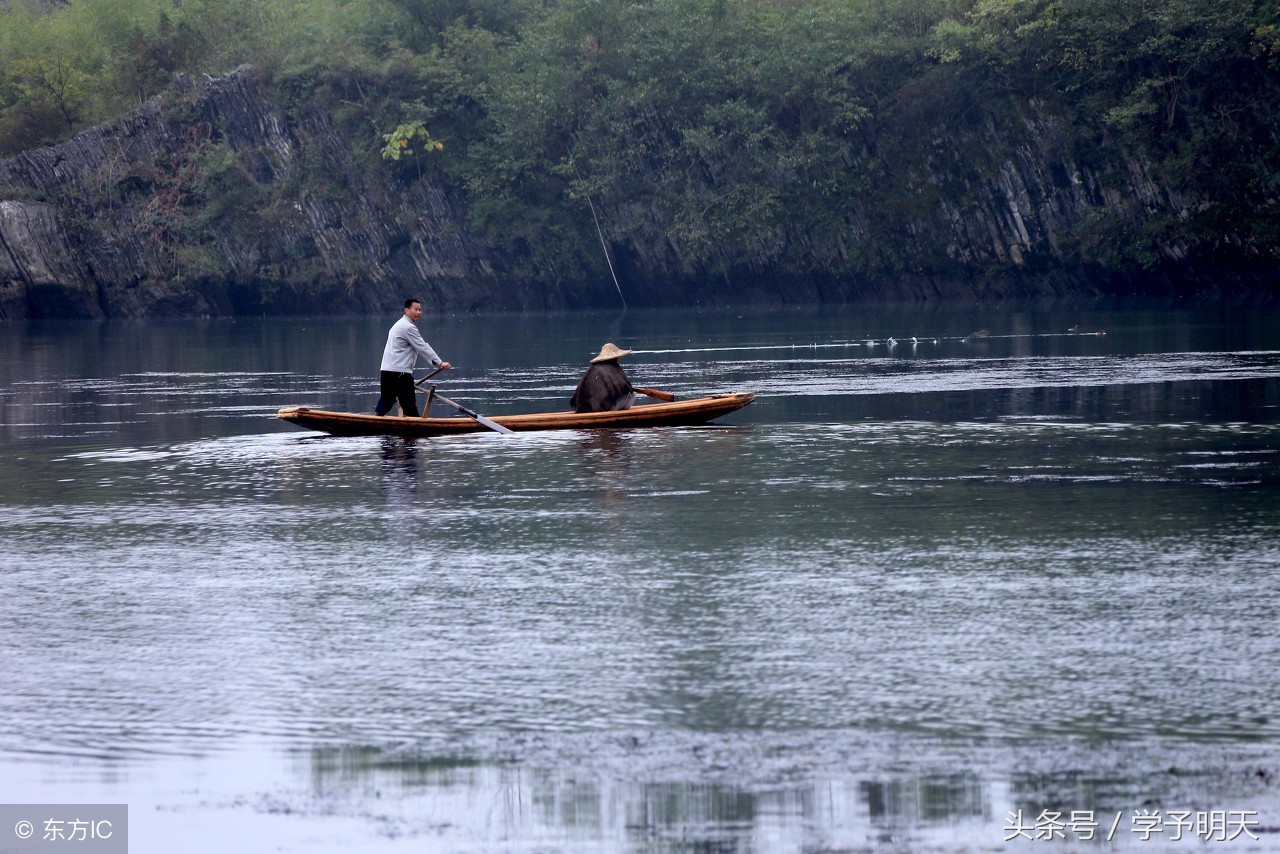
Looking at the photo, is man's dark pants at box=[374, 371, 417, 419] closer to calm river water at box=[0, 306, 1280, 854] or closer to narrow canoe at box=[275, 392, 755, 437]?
narrow canoe at box=[275, 392, 755, 437]

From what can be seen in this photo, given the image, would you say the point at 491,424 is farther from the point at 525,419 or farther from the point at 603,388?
the point at 603,388

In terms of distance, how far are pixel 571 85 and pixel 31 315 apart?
2587cm

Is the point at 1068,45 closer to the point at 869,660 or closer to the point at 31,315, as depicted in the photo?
the point at 31,315

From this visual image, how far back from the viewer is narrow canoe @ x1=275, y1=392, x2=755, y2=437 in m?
17.9

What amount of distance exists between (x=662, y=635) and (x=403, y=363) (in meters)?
11.0

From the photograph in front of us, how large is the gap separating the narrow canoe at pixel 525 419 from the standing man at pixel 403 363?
56 cm

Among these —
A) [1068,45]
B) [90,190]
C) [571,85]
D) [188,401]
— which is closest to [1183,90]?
[1068,45]

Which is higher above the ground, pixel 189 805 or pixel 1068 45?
pixel 1068 45

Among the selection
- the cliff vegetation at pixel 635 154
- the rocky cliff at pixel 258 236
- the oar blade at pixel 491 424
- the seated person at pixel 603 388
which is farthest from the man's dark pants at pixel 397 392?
the rocky cliff at pixel 258 236

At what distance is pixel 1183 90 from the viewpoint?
5191cm


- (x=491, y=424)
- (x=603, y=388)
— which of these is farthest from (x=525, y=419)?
(x=603, y=388)

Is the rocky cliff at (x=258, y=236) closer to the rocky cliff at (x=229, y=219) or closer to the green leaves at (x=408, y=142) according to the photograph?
the rocky cliff at (x=229, y=219)

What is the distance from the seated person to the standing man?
1.64 metres

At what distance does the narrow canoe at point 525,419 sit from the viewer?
17.9 metres
